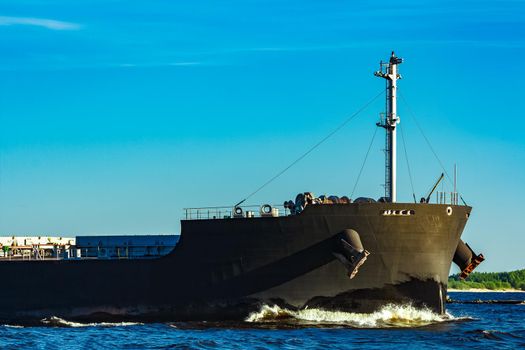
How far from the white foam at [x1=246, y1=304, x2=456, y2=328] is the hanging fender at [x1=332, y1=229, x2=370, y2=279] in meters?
1.74

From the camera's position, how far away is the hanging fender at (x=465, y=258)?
36.6 metres

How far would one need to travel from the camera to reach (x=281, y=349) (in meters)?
27.4

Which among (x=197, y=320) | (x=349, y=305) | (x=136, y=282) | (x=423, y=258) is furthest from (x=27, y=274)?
(x=423, y=258)

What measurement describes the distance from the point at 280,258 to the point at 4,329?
1153 cm

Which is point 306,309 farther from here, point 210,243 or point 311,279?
point 210,243

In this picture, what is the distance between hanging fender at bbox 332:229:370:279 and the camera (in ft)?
104

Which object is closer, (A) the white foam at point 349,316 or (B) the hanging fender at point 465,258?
(A) the white foam at point 349,316

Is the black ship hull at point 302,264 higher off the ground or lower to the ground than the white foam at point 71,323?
higher

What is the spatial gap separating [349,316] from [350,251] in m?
2.92

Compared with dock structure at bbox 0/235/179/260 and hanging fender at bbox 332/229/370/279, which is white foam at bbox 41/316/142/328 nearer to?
dock structure at bbox 0/235/179/260

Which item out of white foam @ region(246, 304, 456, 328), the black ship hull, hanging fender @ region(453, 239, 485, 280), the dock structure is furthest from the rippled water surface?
the dock structure

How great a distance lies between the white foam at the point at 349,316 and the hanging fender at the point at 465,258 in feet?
11.2

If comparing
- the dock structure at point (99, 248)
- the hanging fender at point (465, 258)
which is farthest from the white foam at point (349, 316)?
the dock structure at point (99, 248)

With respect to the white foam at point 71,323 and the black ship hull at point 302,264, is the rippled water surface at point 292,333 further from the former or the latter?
the black ship hull at point 302,264
